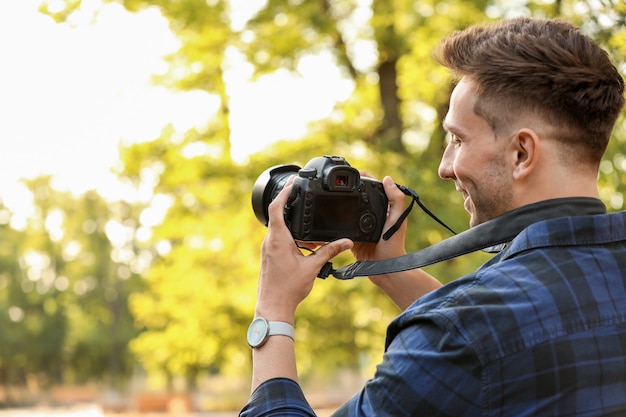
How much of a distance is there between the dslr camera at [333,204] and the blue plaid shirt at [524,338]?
1.62ft

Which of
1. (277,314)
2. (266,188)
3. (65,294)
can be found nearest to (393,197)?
(266,188)

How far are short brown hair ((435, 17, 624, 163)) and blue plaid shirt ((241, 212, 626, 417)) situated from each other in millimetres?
149

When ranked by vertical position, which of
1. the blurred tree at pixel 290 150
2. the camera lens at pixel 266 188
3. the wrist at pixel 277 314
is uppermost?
the blurred tree at pixel 290 150

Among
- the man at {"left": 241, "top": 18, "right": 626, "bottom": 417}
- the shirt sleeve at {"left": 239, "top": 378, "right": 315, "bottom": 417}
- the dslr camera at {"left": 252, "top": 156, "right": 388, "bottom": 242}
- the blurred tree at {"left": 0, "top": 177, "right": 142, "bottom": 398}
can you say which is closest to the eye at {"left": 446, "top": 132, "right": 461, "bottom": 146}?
the man at {"left": 241, "top": 18, "right": 626, "bottom": 417}

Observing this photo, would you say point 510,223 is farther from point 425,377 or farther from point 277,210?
point 277,210

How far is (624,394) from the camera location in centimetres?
111

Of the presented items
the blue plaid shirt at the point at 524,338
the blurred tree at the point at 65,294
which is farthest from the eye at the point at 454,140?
the blurred tree at the point at 65,294

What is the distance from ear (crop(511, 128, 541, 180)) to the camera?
1199 millimetres

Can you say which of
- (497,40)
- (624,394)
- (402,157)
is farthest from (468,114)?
(402,157)

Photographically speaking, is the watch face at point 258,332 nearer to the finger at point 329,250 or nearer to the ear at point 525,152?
the finger at point 329,250

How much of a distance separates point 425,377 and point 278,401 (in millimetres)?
249

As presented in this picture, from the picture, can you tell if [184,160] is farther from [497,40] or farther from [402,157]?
[497,40]

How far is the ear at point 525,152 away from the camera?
47.2 inches

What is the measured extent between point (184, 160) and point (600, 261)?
27.8 ft
